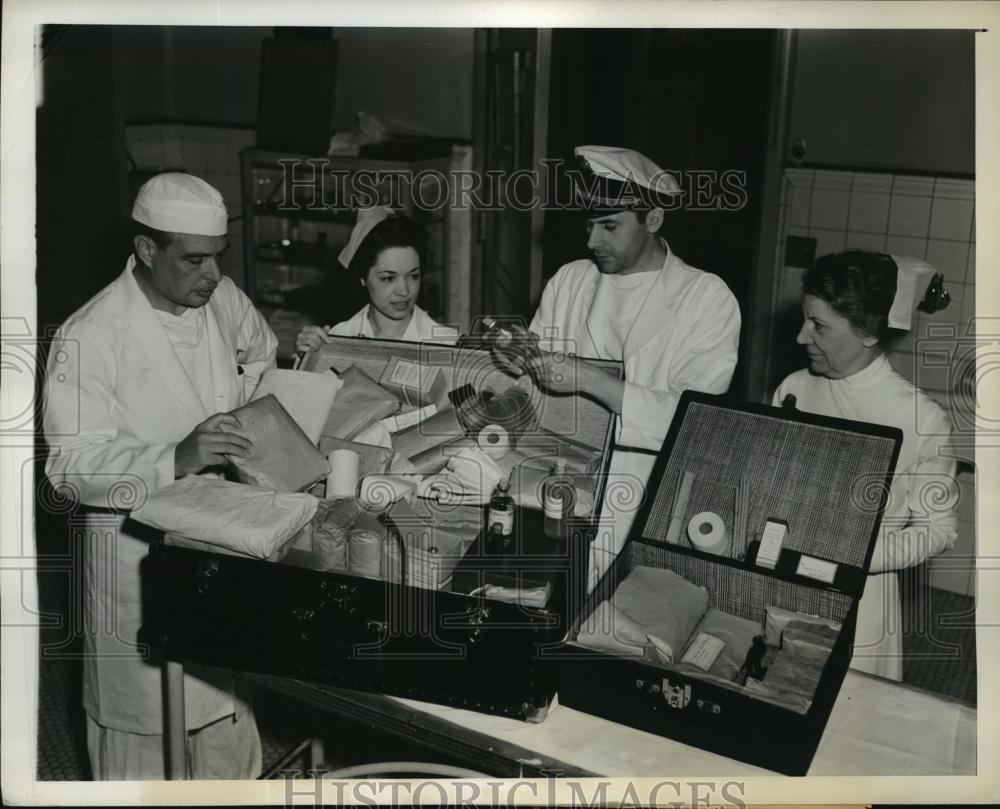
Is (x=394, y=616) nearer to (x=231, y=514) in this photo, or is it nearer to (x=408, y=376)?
(x=231, y=514)

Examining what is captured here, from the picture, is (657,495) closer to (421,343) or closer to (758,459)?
(758,459)

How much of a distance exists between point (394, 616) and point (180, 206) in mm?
1006

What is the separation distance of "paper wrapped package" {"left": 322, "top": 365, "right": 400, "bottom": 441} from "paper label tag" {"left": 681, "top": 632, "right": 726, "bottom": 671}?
32.7 inches

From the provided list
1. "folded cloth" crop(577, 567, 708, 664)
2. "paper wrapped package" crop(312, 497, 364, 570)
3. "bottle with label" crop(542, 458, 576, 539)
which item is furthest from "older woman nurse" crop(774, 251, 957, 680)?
"paper wrapped package" crop(312, 497, 364, 570)

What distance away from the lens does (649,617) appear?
5.57 feet

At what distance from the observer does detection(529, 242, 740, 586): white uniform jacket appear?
208cm

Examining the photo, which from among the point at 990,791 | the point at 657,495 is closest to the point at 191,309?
the point at 657,495

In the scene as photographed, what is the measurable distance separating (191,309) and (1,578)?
712 millimetres

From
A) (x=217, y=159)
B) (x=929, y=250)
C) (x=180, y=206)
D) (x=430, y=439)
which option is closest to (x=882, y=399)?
(x=929, y=250)

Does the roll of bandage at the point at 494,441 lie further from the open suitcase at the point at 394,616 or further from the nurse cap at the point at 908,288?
the nurse cap at the point at 908,288

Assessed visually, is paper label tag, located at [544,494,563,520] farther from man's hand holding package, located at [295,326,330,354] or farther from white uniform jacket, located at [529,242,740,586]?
man's hand holding package, located at [295,326,330,354]

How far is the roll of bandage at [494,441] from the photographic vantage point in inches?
81.7

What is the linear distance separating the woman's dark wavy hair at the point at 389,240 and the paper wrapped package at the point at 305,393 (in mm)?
280

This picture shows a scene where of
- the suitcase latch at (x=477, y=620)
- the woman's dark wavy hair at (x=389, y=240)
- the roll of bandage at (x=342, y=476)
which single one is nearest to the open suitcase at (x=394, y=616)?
the suitcase latch at (x=477, y=620)
